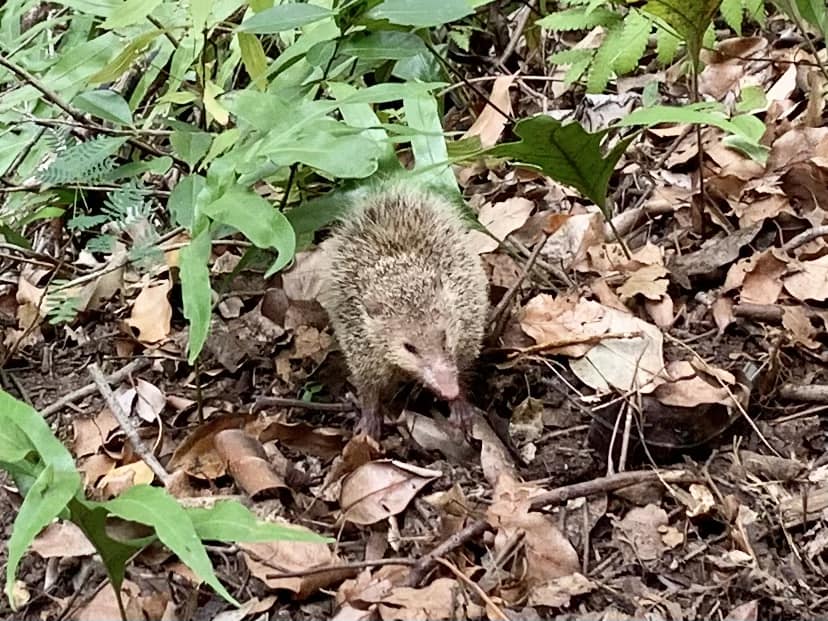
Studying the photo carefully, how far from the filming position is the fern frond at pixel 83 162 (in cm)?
387

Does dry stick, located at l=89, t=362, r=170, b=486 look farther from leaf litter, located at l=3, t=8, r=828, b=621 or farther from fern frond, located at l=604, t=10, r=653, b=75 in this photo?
fern frond, located at l=604, t=10, r=653, b=75

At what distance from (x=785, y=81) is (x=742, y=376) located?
198 cm

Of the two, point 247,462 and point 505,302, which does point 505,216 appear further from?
point 247,462

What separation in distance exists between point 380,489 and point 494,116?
84.3 inches

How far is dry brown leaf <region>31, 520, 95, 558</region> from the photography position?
3021 millimetres

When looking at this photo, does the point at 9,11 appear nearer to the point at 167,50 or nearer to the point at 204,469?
the point at 167,50

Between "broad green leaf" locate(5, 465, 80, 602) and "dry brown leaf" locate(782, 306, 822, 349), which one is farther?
"dry brown leaf" locate(782, 306, 822, 349)

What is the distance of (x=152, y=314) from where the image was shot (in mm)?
4180

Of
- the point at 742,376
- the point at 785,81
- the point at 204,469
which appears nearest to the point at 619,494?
the point at 742,376

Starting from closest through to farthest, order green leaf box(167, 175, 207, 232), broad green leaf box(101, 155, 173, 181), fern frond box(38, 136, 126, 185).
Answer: green leaf box(167, 175, 207, 232)
fern frond box(38, 136, 126, 185)
broad green leaf box(101, 155, 173, 181)

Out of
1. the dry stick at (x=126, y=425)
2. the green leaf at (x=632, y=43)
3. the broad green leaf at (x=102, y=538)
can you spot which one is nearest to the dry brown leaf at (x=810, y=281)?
the green leaf at (x=632, y=43)

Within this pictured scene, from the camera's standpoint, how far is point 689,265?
3.80 m

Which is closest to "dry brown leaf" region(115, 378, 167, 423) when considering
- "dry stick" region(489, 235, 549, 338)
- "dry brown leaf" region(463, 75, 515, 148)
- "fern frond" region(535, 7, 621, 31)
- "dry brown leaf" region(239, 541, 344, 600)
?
"dry brown leaf" region(239, 541, 344, 600)

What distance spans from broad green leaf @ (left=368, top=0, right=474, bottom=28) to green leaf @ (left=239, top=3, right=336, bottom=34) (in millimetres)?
195
